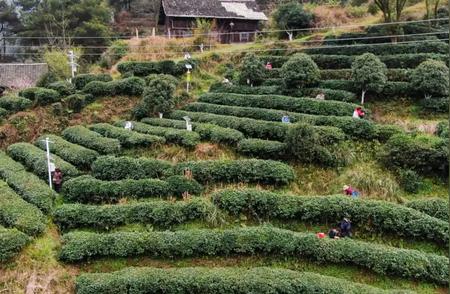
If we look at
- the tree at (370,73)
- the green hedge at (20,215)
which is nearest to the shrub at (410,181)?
the tree at (370,73)

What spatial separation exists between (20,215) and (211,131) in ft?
31.2

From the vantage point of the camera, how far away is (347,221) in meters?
15.6

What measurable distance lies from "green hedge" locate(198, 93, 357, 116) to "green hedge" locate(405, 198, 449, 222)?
22.7 feet

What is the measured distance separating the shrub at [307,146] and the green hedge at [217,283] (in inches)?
254

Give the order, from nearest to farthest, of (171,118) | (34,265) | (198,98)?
(34,265) < (171,118) < (198,98)

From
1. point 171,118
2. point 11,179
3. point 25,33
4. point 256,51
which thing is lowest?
point 11,179

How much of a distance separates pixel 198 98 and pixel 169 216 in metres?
12.2

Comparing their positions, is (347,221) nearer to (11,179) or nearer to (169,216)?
(169,216)

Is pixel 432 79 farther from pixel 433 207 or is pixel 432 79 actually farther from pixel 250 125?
pixel 250 125

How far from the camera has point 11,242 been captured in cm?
1451

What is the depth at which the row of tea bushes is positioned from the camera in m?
18.4

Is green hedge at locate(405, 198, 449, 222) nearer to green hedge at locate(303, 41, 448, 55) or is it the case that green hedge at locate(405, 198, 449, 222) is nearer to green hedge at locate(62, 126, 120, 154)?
green hedge at locate(62, 126, 120, 154)

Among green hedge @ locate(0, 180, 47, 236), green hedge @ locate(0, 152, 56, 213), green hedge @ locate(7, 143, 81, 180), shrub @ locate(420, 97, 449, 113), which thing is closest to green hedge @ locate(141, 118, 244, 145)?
green hedge @ locate(7, 143, 81, 180)

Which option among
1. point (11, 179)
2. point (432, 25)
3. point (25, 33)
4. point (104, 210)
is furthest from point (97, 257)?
point (25, 33)
